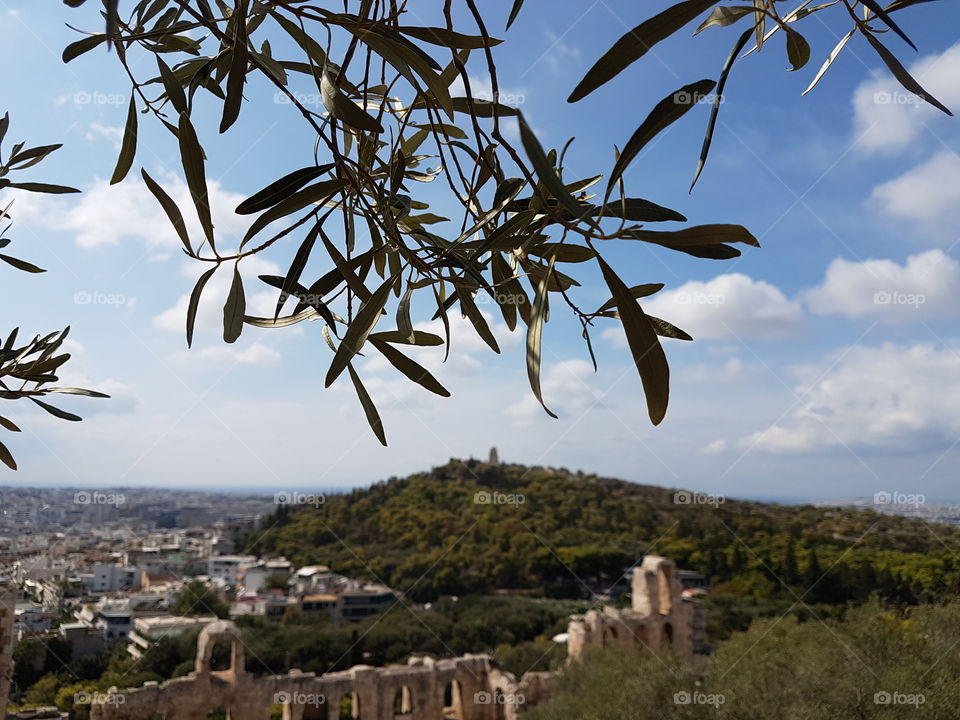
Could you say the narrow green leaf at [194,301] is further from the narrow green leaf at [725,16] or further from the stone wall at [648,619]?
the stone wall at [648,619]

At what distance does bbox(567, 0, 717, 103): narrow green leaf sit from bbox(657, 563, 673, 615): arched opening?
1092 cm

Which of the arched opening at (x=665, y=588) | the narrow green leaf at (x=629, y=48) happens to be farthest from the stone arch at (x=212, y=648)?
the narrow green leaf at (x=629, y=48)

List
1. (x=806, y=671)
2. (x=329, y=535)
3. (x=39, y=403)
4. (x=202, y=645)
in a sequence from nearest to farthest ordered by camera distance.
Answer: (x=39, y=403), (x=806, y=671), (x=202, y=645), (x=329, y=535)

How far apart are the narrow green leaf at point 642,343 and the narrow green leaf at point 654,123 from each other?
7cm

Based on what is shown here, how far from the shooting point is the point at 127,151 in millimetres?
810

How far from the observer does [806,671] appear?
643 centimetres

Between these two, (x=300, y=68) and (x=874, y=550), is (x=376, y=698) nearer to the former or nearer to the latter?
(x=300, y=68)

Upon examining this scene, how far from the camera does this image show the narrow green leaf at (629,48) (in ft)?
1.47

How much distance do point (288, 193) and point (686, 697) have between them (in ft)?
23.9

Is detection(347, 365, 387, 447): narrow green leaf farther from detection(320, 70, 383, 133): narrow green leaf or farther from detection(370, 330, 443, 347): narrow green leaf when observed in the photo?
detection(320, 70, 383, 133): narrow green leaf

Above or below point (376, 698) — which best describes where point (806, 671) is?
above

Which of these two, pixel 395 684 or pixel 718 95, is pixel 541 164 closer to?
pixel 718 95

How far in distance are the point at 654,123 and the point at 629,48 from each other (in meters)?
0.06

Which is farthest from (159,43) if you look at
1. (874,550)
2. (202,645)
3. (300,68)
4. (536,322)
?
(874,550)
